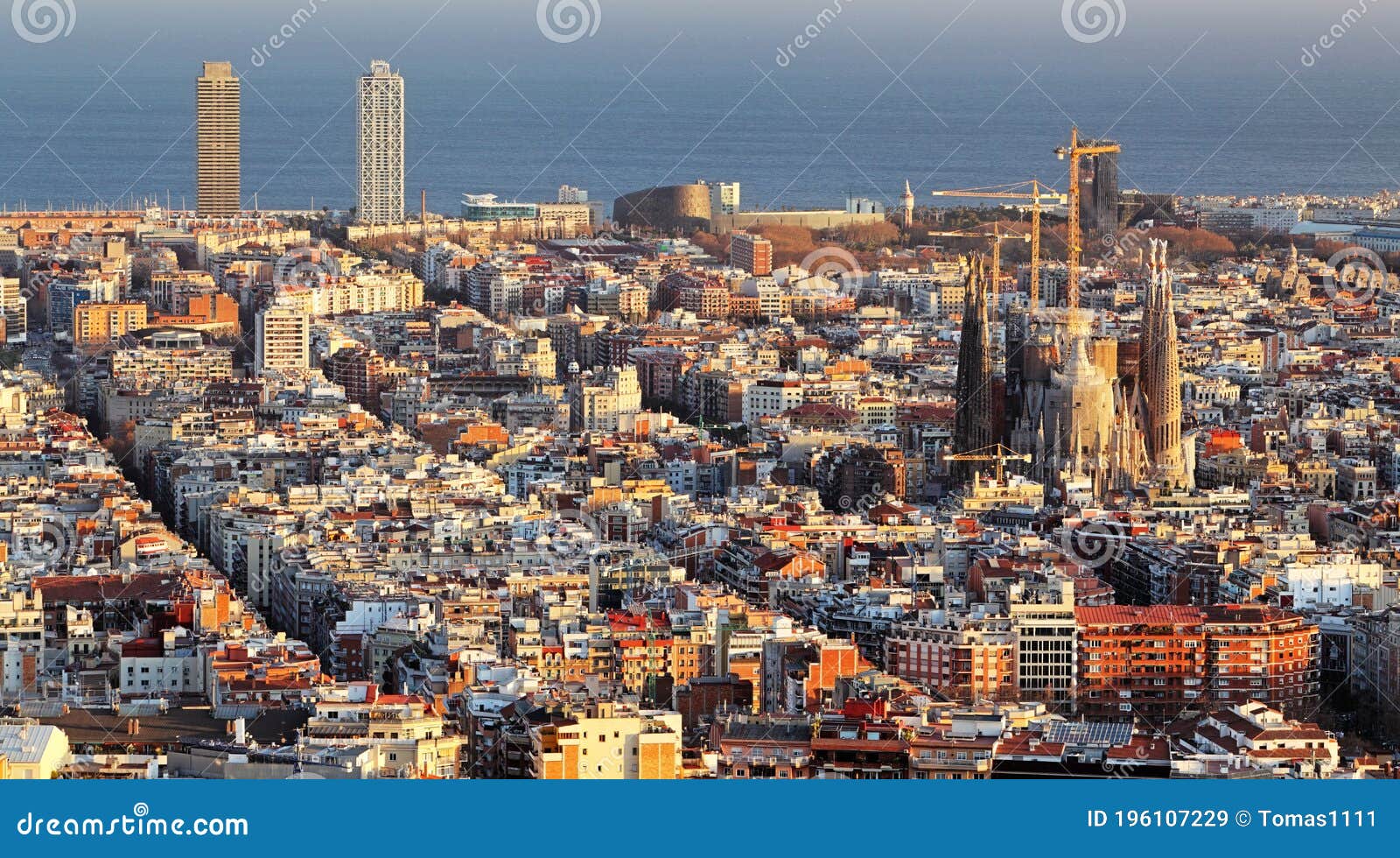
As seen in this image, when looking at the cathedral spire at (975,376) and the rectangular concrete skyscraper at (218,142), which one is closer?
the cathedral spire at (975,376)

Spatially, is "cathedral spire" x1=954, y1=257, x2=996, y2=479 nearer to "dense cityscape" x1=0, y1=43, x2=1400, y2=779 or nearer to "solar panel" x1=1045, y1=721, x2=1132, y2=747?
"dense cityscape" x1=0, y1=43, x2=1400, y2=779

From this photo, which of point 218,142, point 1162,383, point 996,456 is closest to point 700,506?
point 996,456

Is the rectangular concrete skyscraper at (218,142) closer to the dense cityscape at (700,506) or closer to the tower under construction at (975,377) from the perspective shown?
the dense cityscape at (700,506)

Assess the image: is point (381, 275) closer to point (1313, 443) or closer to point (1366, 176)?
point (1313, 443)

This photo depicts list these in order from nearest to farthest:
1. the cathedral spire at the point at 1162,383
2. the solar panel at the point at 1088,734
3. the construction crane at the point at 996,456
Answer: the solar panel at the point at 1088,734 < the construction crane at the point at 996,456 < the cathedral spire at the point at 1162,383

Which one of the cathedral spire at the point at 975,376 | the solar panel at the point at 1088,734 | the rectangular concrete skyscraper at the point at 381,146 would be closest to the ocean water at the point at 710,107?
the rectangular concrete skyscraper at the point at 381,146

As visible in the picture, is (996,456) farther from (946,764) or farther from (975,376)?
(946,764)

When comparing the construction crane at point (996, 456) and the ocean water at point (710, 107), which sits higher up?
the ocean water at point (710, 107)

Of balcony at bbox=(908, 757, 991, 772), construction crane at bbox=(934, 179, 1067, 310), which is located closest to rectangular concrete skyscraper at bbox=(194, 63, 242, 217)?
construction crane at bbox=(934, 179, 1067, 310)
